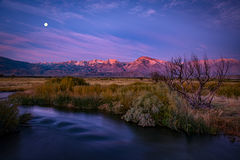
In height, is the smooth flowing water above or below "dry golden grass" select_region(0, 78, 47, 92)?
above

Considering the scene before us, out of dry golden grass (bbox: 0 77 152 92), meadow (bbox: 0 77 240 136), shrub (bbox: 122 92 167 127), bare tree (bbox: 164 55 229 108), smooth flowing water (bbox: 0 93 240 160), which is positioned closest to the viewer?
smooth flowing water (bbox: 0 93 240 160)

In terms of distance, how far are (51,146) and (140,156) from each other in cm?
432

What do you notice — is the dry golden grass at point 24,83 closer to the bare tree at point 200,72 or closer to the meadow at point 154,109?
the meadow at point 154,109

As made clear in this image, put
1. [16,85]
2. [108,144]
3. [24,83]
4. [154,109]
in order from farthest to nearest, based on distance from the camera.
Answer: [24,83]
[16,85]
[154,109]
[108,144]

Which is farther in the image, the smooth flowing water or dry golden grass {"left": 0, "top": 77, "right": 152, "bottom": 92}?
dry golden grass {"left": 0, "top": 77, "right": 152, "bottom": 92}

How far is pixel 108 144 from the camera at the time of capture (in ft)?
29.9

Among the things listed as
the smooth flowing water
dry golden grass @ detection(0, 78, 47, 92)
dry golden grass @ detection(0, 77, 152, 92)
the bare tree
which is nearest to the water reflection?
the smooth flowing water

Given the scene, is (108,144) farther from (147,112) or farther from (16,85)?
(16,85)

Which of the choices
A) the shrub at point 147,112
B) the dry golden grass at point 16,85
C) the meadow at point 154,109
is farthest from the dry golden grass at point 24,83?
the shrub at point 147,112

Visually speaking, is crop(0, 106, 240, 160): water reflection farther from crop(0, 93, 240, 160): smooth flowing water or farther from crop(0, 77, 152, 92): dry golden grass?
crop(0, 77, 152, 92): dry golden grass

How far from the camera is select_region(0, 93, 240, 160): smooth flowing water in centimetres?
773

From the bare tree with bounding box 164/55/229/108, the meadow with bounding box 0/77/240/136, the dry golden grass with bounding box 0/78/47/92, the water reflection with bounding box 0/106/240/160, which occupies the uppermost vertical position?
the bare tree with bounding box 164/55/229/108

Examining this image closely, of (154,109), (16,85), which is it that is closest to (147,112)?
(154,109)

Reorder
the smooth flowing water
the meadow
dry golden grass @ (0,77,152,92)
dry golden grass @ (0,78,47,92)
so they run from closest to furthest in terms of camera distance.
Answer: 1. the smooth flowing water
2. the meadow
3. dry golden grass @ (0,78,47,92)
4. dry golden grass @ (0,77,152,92)
